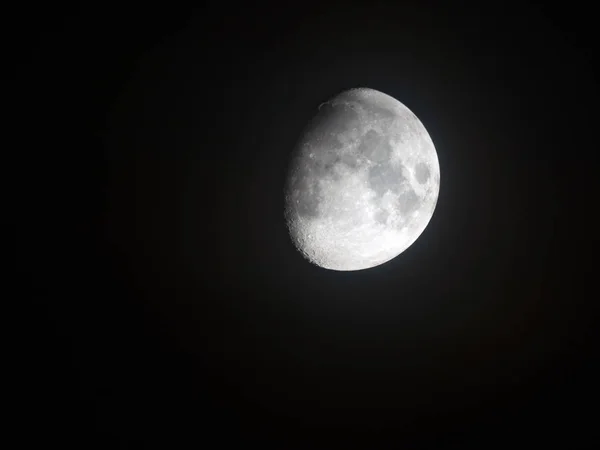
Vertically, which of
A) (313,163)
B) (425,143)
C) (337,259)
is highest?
(425,143)

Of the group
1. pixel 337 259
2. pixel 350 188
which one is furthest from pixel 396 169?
pixel 337 259

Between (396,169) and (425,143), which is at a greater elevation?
(425,143)

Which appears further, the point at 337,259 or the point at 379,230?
the point at 337,259

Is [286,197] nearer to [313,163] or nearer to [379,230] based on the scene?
[313,163]

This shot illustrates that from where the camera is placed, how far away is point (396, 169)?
1509 millimetres

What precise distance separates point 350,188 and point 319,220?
0.17 metres

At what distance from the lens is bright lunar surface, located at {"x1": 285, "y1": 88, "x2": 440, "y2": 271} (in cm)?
150

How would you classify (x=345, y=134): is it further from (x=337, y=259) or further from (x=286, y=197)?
(x=337, y=259)

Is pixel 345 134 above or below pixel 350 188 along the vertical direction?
above

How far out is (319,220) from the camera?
5.09ft

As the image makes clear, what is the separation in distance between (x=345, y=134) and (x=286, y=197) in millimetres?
328

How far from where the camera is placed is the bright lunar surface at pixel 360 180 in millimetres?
1495

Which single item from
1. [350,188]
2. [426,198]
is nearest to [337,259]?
[350,188]

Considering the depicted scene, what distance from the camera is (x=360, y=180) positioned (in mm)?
1481
